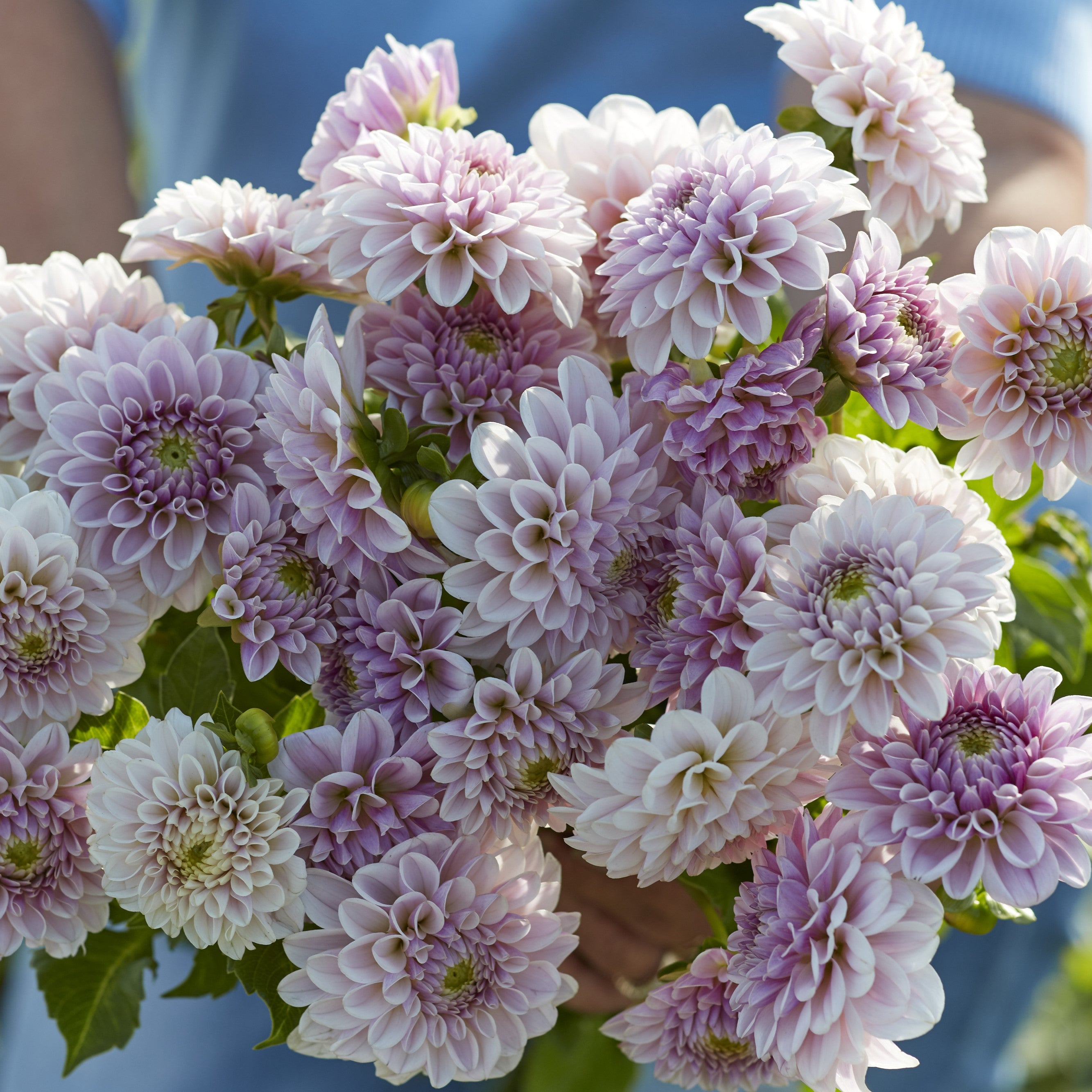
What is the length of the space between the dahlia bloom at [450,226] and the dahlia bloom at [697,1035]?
0.56 ft

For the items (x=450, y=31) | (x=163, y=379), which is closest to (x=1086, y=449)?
(x=163, y=379)

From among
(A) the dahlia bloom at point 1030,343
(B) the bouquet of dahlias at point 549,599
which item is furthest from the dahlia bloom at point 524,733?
(A) the dahlia bloom at point 1030,343

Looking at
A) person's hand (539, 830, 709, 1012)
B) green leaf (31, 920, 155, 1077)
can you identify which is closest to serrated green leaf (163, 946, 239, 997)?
green leaf (31, 920, 155, 1077)

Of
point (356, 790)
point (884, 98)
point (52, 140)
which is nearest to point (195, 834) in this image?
point (356, 790)

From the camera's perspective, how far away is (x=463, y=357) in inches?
10.7

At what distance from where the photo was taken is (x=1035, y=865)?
0.22 m

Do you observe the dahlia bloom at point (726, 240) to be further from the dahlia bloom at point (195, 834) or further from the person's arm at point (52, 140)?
the person's arm at point (52, 140)

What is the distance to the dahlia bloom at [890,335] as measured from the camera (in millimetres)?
244

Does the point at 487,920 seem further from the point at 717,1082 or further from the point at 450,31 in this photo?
the point at 450,31

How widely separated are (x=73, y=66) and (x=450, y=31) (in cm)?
24

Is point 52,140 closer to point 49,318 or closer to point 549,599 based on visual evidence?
point 49,318

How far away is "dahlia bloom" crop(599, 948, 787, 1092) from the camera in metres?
0.28

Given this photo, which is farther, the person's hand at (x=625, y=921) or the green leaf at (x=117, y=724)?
the person's hand at (x=625, y=921)

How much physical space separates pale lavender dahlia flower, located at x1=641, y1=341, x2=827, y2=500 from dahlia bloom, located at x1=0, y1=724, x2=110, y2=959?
162 mm
